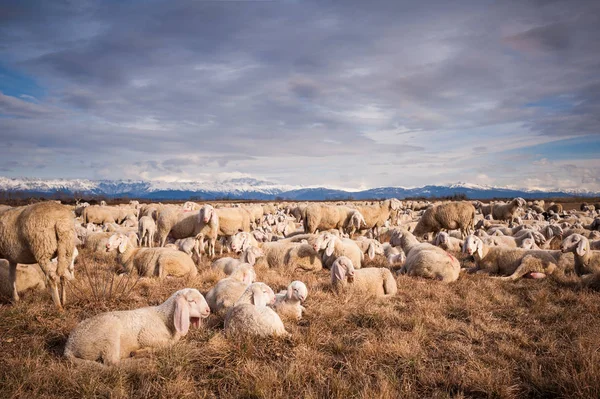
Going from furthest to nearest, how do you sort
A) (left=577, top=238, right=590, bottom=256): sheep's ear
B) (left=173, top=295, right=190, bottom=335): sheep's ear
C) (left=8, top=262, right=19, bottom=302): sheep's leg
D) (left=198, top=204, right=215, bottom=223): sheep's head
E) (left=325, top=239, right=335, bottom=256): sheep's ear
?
(left=198, top=204, right=215, bottom=223): sheep's head < (left=325, top=239, right=335, bottom=256): sheep's ear < (left=577, top=238, right=590, bottom=256): sheep's ear < (left=8, top=262, right=19, bottom=302): sheep's leg < (left=173, top=295, right=190, bottom=335): sheep's ear

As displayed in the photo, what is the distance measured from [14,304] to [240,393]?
17.7 ft

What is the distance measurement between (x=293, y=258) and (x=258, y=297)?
5270mm

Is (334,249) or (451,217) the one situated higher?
(451,217)

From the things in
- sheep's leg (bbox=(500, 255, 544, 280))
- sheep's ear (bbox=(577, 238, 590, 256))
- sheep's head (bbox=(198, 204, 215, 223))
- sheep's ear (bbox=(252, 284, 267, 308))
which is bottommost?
sheep's leg (bbox=(500, 255, 544, 280))

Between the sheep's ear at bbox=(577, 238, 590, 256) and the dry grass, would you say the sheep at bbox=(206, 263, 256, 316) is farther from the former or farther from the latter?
the sheep's ear at bbox=(577, 238, 590, 256)

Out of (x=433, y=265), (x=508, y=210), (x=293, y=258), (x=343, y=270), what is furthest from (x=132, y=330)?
(x=508, y=210)

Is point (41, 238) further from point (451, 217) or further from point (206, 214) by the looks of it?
point (451, 217)

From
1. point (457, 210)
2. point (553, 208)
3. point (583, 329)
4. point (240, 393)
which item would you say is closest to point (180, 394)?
point (240, 393)

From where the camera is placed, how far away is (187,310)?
4926 millimetres

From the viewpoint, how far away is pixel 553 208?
39.8 meters

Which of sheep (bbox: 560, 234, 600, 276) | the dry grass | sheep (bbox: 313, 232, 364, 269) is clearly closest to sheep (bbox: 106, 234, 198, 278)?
the dry grass

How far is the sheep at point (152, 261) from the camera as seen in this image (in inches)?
375

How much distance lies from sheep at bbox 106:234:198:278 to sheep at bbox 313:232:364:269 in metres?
3.81

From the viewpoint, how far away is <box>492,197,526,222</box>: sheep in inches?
1057
